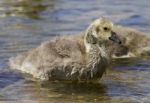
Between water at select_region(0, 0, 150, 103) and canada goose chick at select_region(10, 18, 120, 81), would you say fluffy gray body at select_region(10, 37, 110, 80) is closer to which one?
canada goose chick at select_region(10, 18, 120, 81)

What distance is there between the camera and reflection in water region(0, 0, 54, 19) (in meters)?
12.5

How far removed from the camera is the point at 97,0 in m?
14.3

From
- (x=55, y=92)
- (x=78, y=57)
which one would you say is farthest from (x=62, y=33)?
(x=55, y=92)

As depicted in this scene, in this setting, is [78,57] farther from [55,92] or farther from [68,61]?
[55,92]

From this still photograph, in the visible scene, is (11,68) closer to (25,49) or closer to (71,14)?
(25,49)

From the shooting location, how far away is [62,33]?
1082 centimetres

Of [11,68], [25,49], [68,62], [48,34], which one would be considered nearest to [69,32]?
[48,34]

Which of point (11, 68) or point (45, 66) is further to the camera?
point (11, 68)

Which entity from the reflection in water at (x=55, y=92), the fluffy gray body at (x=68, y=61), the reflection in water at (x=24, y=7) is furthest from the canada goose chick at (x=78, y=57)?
the reflection in water at (x=24, y=7)

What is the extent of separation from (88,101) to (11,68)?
174 centimetres

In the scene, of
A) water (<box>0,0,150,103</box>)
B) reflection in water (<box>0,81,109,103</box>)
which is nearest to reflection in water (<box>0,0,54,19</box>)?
water (<box>0,0,150,103</box>)

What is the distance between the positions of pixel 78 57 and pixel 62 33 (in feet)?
9.49

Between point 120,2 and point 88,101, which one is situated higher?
point 120,2

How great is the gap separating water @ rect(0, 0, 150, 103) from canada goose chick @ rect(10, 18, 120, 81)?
6.5 inches
